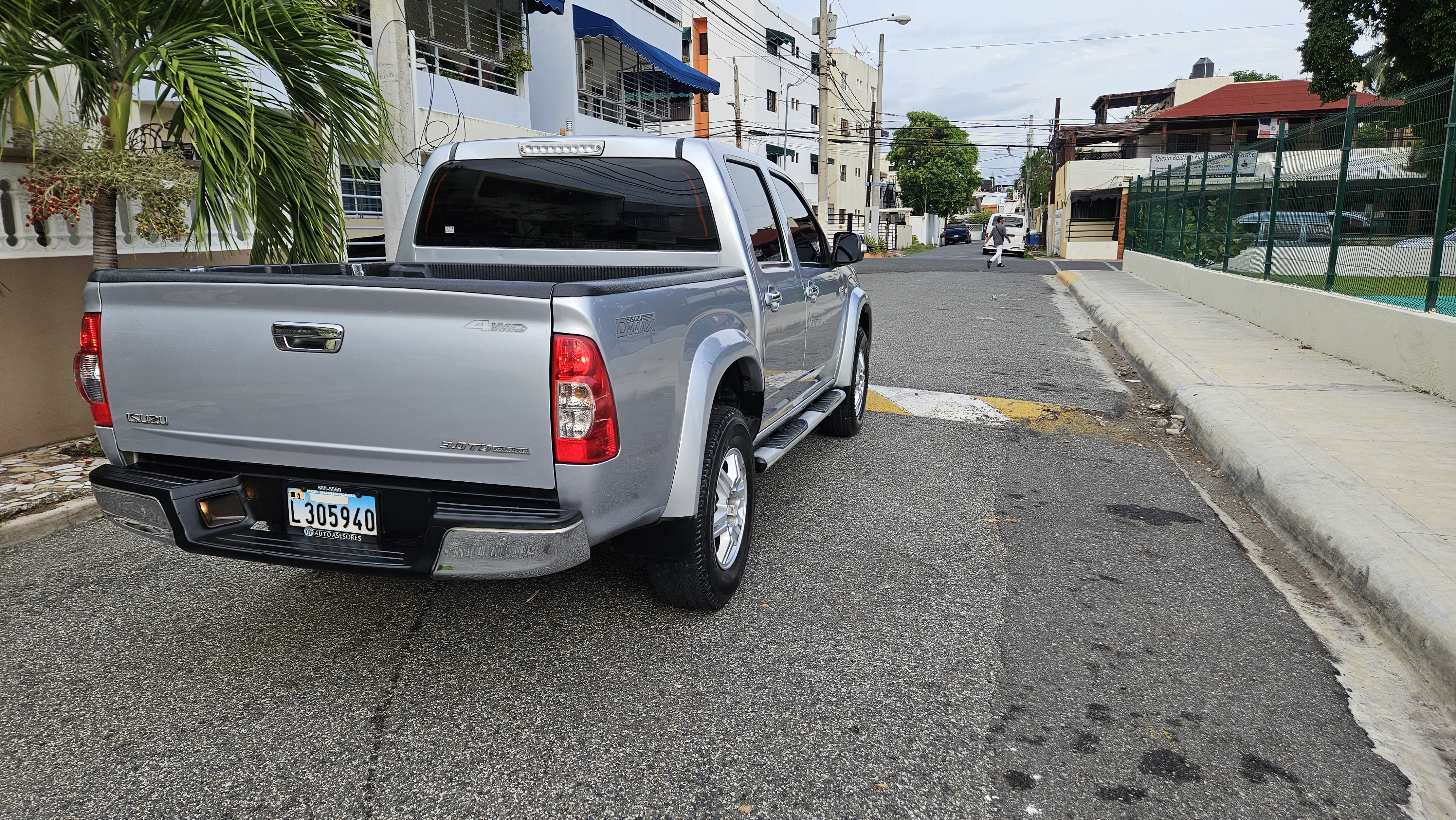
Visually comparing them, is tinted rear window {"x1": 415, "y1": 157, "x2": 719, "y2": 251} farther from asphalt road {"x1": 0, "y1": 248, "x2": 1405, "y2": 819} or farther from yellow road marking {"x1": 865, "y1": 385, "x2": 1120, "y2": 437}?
yellow road marking {"x1": 865, "y1": 385, "x2": 1120, "y2": 437}

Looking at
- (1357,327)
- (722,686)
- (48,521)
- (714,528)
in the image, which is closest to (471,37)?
(48,521)

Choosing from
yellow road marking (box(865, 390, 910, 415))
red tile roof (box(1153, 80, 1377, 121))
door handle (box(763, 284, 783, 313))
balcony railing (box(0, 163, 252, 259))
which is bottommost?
yellow road marking (box(865, 390, 910, 415))

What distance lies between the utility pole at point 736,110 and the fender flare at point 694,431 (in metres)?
34.7

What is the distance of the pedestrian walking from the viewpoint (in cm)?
3058

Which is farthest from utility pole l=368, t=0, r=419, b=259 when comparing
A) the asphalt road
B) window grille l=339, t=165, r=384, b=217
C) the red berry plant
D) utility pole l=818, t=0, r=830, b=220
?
utility pole l=818, t=0, r=830, b=220

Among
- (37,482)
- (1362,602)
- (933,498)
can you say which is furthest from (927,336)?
(37,482)

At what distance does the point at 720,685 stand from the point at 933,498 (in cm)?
250

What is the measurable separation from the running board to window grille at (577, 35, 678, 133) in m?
15.4

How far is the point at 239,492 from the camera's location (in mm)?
3076

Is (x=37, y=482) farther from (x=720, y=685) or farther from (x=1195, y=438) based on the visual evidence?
(x=1195, y=438)

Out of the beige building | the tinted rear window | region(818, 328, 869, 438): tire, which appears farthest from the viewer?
the beige building

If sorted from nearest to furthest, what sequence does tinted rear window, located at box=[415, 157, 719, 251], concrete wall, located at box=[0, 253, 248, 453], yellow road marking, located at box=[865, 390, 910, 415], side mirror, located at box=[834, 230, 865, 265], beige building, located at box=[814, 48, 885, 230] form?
1. tinted rear window, located at box=[415, 157, 719, 251]
2. side mirror, located at box=[834, 230, 865, 265]
3. concrete wall, located at box=[0, 253, 248, 453]
4. yellow road marking, located at box=[865, 390, 910, 415]
5. beige building, located at box=[814, 48, 885, 230]

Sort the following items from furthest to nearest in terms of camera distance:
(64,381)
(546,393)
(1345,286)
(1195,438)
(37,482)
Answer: (1345,286) < (1195,438) < (64,381) < (37,482) < (546,393)

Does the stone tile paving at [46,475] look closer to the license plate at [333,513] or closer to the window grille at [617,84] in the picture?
the license plate at [333,513]
